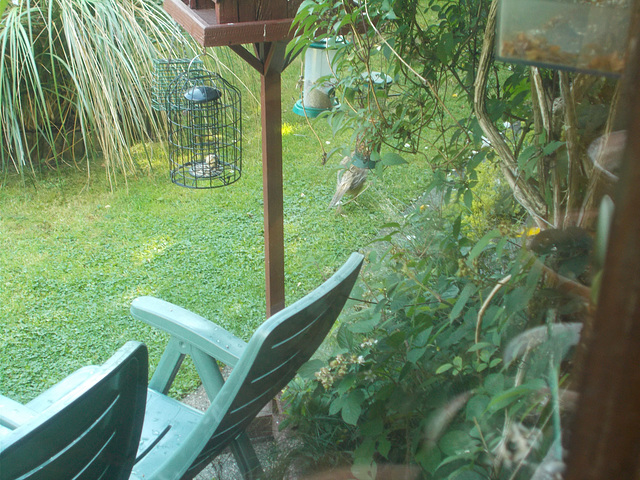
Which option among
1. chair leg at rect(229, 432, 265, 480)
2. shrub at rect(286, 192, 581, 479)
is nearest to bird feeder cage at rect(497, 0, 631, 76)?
shrub at rect(286, 192, 581, 479)

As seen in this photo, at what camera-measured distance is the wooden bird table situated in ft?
4.58

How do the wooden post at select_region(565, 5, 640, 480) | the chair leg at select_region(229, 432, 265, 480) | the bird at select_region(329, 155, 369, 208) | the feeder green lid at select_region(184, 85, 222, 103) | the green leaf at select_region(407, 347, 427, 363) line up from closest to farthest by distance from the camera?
the wooden post at select_region(565, 5, 640, 480) → the green leaf at select_region(407, 347, 427, 363) → the chair leg at select_region(229, 432, 265, 480) → the feeder green lid at select_region(184, 85, 222, 103) → the bird at select_region(329, 155, 369, 208)

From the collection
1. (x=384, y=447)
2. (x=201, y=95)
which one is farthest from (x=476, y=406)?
(x=201, y=95)

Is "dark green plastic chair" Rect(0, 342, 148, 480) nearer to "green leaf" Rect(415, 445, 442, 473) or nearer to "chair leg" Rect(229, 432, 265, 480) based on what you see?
"chair leg" Rect(229, 432, 265, 480)

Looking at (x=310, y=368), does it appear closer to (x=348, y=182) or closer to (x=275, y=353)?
(x=275, y=353)

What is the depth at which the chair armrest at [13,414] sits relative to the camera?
4.06 feet

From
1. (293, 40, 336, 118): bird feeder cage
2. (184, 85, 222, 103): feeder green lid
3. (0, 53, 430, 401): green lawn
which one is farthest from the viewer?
(293, 40, 336, 118): bird feeder cage

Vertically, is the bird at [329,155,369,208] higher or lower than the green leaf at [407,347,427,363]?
lower

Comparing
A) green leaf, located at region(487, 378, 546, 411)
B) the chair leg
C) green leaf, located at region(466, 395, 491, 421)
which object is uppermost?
green leaf, located at region(487, 378, 546, 411)

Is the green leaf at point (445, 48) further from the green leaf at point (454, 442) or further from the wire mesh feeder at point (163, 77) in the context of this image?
the wire mesh feeder at point (163, 77)

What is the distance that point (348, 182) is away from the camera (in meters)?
3.37

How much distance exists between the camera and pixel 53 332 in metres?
2.48

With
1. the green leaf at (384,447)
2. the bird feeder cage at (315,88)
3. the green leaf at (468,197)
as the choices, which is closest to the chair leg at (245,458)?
the green leaf at (384,447)

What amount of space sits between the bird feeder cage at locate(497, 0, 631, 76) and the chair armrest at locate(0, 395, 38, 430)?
4.05 feet
